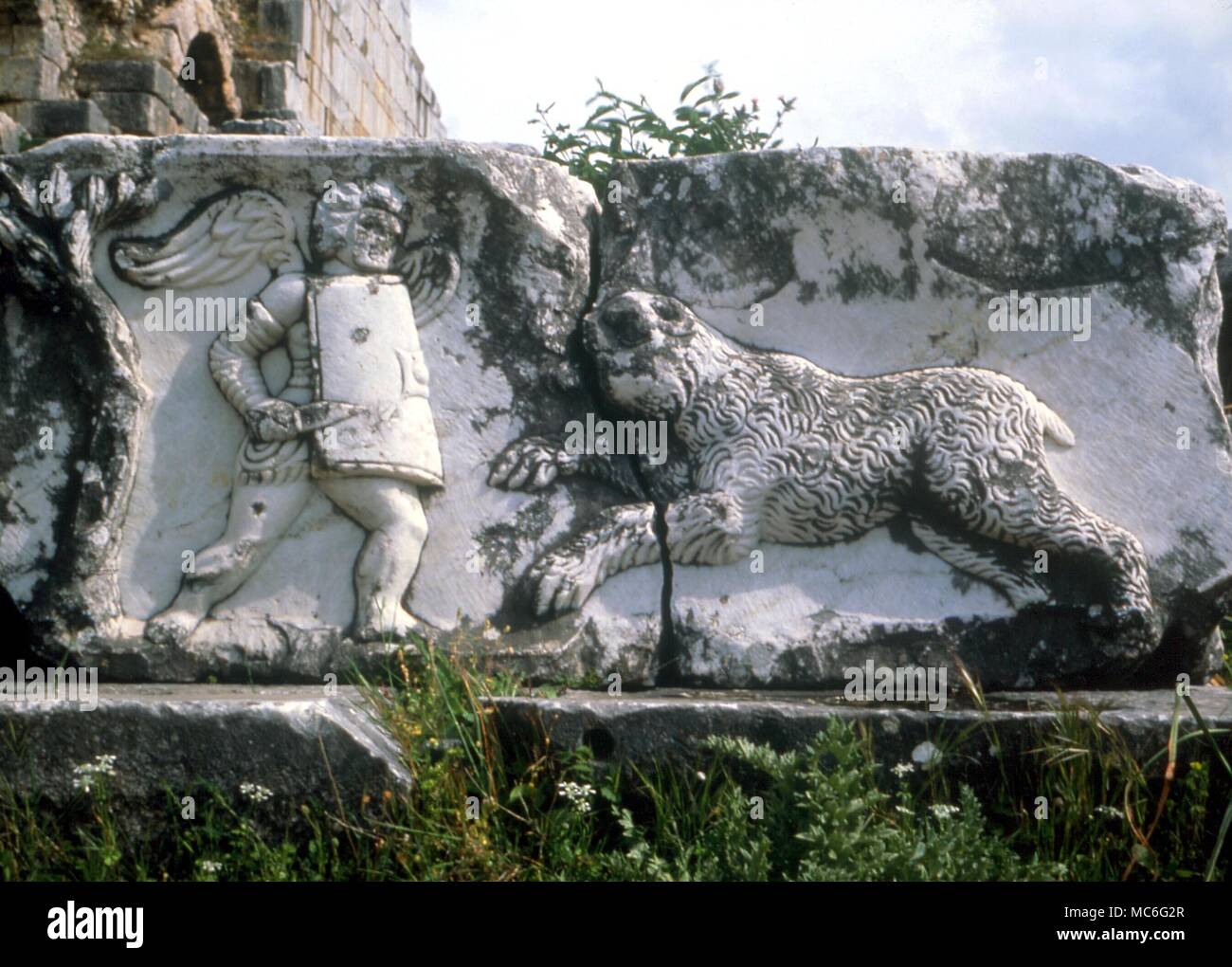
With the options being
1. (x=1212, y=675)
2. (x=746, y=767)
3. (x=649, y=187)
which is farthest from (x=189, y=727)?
(x=1212, y=675)

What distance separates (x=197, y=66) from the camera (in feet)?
27.7

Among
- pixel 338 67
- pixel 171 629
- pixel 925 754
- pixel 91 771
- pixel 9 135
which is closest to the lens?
pixel 91 771

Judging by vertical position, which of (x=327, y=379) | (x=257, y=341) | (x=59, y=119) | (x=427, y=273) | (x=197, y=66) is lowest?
(x=327, y=379)

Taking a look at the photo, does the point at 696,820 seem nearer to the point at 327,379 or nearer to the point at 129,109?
the point at 327,379

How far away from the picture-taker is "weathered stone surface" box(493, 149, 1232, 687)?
3768 millimetres

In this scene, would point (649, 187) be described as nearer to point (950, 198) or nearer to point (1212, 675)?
point (950, 198)

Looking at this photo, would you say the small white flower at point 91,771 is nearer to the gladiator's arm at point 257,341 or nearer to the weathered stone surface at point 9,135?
the gladiator's arm at point 257,341

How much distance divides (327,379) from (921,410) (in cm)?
173

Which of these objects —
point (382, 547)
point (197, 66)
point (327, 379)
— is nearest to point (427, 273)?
point (327, 379)

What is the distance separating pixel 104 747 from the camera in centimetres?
310

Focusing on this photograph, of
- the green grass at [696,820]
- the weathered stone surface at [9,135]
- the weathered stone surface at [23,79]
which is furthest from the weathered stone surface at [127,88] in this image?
the green grass at [696,820]

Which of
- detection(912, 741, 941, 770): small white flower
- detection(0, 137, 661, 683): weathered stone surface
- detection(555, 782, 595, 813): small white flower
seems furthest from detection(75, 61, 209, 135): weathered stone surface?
detection(912, 741, 941, 770): small white flower

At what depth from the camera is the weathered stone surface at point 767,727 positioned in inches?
127

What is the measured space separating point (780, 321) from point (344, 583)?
1.52 meters
